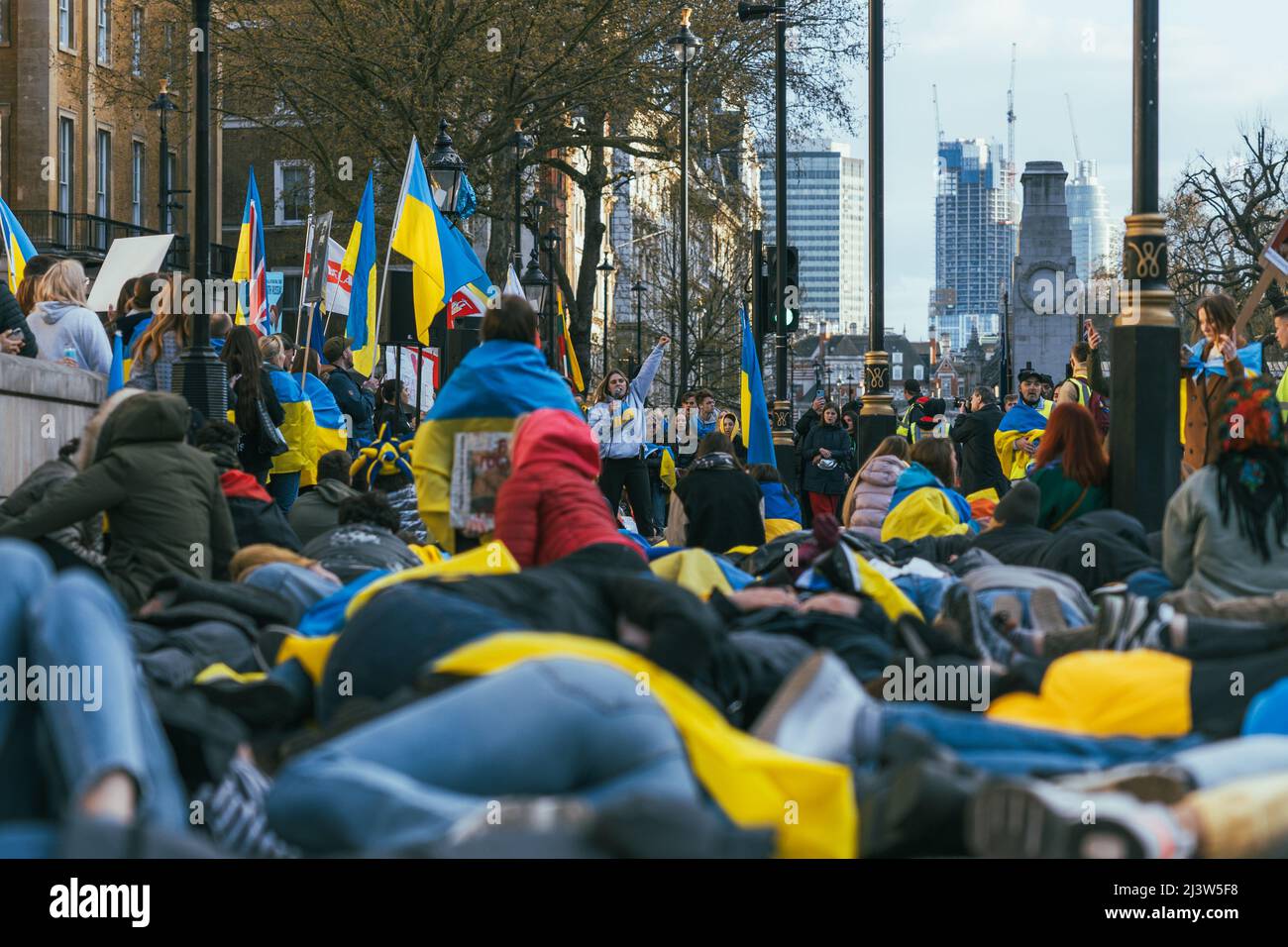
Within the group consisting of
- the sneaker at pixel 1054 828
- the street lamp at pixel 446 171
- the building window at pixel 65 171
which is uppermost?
the building window at pixel 65 171

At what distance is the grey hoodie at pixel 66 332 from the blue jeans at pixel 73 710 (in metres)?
9.27

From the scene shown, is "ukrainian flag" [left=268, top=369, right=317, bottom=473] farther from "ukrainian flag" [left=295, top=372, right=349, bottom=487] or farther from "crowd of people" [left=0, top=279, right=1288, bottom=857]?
"crowd of people" [left=0, top=279, right=1288, bottom=857]

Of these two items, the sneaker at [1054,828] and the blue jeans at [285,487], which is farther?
the blue jeans at [285,487]

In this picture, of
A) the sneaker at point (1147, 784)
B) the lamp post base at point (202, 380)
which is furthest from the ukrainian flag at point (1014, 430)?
the sneaker at point (1147, 784)

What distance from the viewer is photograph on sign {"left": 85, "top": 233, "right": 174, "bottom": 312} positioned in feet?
62.0

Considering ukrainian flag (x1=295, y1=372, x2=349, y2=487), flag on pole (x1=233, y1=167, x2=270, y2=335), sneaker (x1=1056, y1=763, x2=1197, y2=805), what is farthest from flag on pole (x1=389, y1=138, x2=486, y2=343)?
sneaker (x1=1056, y1=763, x2=1197, y2=805)

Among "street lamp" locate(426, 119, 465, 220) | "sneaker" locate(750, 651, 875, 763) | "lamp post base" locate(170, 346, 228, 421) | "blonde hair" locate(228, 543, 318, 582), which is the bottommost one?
"sneaker" locate(750, 651, 875, 763)

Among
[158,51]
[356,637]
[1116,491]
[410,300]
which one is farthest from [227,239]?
[356,637]

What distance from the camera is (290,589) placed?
7.76 meters

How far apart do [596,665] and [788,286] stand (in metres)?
19.0

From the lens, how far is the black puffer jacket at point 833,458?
77.2ft

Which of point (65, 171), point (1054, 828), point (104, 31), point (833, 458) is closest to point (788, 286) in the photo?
point (833, 458)

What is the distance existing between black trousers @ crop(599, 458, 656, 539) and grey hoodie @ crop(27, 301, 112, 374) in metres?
6.72

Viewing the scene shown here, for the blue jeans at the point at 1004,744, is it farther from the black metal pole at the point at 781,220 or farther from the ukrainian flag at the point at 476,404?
the black metal pole at the point at 781,220
